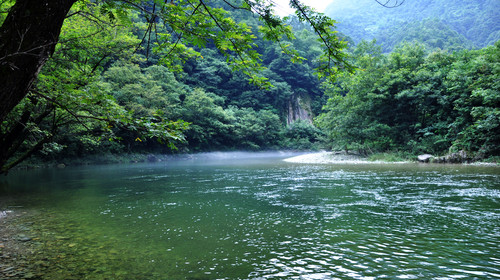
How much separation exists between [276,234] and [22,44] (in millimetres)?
5481

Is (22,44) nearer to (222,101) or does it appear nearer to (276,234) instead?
(276,234)

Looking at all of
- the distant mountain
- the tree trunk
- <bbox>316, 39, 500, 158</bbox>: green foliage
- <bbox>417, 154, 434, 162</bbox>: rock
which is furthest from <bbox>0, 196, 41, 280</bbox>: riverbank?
the distant mountain

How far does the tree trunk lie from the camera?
86.7 inches

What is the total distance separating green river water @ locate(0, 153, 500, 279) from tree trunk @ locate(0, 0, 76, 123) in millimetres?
3210

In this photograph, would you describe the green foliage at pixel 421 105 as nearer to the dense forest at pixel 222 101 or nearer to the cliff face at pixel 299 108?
the dense forest at pixel 222 101

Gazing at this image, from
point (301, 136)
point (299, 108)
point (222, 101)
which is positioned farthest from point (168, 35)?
point (299, 108)

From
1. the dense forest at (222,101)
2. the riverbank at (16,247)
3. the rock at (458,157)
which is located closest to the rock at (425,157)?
the rock at (458,157)

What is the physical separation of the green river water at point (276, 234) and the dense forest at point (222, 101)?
7.27 feet

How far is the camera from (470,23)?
105 meters

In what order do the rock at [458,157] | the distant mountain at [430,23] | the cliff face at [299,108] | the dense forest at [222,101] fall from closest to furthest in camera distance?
the dense forest at [222,101] < the rock at [458,157] < the cliff face at [299,108] < the distant mountain at [430,23]

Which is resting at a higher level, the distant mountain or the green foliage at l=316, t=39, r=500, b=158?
the distant mountain

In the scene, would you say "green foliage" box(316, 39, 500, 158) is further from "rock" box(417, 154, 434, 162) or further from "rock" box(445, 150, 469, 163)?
"rock" box(417, 154, 434, 162)

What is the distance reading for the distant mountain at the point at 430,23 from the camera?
8406 cm

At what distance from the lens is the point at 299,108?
7075 cm
